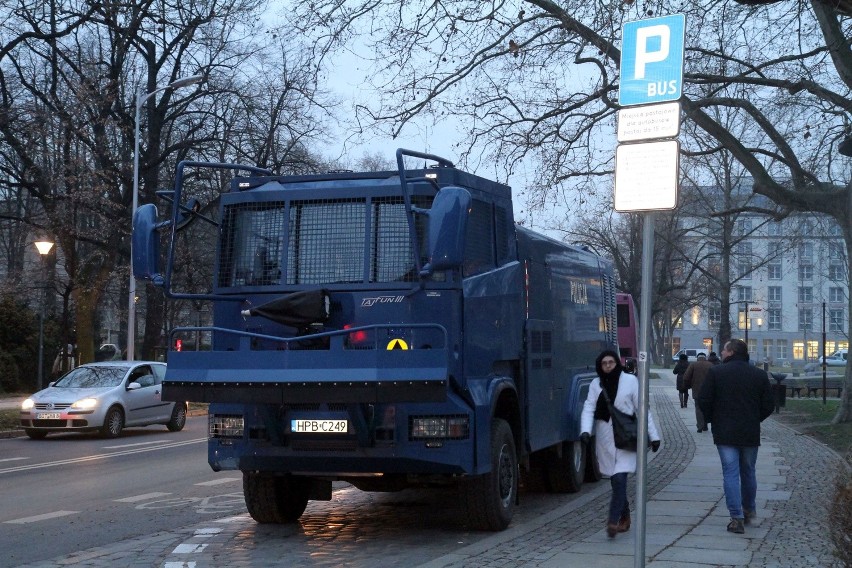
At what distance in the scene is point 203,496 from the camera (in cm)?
1387

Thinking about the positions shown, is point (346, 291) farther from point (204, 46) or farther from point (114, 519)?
point (204, 46)

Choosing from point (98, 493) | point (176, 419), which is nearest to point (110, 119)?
point (176, 419)

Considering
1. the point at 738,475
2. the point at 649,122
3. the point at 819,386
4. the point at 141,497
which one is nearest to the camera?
the point at 649,122

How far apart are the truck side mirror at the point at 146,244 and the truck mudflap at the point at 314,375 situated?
85 centimetres

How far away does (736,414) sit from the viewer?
10.2m

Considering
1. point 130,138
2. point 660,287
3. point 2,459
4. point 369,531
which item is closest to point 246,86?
point 130,138

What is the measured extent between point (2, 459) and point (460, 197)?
41.0 ft

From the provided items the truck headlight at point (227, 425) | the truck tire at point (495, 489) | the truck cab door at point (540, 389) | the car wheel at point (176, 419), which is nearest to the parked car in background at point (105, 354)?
the car wheel at point (176, 419)

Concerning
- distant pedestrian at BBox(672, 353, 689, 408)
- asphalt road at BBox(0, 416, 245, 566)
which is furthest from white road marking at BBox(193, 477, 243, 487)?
distant pedestrian at BBox(672, 353, 689, 408)

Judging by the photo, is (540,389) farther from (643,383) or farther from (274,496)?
(643,383)

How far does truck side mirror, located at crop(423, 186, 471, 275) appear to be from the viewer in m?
8.80

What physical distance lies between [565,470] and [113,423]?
40.3 feet

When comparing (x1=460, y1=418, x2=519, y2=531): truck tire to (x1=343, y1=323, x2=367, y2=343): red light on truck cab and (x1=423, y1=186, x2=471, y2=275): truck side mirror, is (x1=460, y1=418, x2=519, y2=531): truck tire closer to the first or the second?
(x1=343, y1=323, x2=367, y2=343): red light on truck cab

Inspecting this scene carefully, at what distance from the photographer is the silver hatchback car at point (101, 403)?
878 inches
